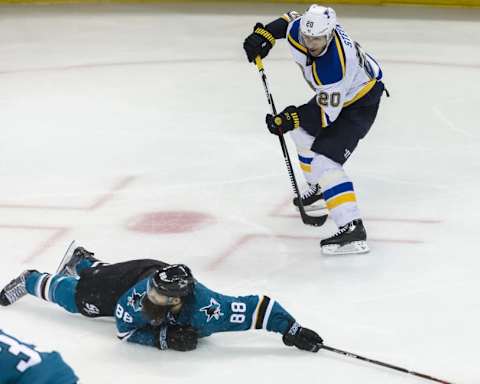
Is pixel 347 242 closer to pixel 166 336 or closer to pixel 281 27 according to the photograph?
pixel 281 27

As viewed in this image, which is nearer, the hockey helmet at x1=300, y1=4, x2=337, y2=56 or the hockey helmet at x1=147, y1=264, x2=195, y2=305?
the hockey helmet at x1=147, y1=264, x2=195, y2=305

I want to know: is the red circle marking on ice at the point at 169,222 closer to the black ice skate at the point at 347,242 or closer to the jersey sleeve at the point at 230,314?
the black ice skate at the point at 347,242

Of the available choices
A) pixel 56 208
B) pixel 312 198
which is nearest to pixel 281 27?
pixel 312 198

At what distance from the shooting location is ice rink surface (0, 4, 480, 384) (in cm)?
427

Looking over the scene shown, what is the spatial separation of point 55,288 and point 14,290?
9.3 inches

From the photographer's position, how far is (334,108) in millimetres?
5211

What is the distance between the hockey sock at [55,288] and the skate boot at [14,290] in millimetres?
29

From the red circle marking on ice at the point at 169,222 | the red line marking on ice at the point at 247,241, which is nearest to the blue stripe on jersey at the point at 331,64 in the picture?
the red line marking on ice at the point at 247,241

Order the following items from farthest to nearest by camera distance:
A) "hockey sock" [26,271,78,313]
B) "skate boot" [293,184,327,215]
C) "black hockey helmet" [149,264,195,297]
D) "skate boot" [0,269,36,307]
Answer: "skate boot" [293,184,327,215], "skate boot" [0,269,36,307], "hockey sock" [26,271,78,313], "black hockey helmet" [149,264,195,297]

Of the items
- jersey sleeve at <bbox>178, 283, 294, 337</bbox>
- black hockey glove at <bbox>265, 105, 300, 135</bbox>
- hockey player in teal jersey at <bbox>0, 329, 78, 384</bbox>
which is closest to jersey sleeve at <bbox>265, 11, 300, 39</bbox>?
black hockey glove at <bbox>265, 105, 300, 135</bbox>

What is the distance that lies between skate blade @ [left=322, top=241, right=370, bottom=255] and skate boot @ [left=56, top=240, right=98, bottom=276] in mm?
1083

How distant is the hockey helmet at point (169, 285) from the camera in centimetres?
393

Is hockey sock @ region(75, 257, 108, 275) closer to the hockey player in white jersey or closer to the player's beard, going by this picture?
the player's beard

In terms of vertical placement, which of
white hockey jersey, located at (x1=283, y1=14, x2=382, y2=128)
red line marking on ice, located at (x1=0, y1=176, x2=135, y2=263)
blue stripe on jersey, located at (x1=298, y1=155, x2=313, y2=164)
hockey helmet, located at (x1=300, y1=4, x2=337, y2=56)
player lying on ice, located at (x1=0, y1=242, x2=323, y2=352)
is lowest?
red line marking on ice, located at (x1=0, y1=176, x2=135, y2=263)
